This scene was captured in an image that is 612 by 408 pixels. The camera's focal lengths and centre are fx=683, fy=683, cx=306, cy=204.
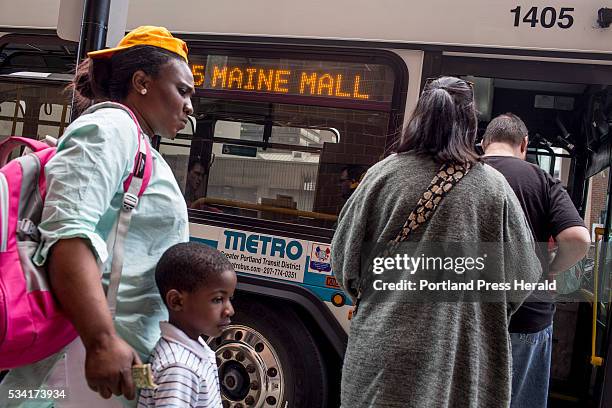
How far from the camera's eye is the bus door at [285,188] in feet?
12.9

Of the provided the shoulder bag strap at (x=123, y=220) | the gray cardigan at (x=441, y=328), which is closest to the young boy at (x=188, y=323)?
the shoulder bag strap at (x=123, y=220)

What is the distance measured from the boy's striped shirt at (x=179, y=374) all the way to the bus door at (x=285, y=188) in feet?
7.35

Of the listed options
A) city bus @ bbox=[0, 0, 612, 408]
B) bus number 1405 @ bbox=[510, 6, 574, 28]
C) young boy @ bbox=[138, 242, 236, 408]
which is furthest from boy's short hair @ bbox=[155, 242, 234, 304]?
bus number 1405 @ bbox=[510, 6, 574, 28]

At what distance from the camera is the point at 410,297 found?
1985 mm

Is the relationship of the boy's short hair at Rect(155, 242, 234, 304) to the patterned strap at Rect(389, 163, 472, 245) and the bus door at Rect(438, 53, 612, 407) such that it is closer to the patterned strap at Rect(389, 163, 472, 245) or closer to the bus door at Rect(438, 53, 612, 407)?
the patterned strap at Rect(389, 163, 472, 245)

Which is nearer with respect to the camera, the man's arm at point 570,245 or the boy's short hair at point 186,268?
the boy's short hair at point 186,268

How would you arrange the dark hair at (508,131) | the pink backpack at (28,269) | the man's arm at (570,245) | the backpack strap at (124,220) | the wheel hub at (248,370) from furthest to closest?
the wheel hub at (248,370) → the dark hair at (508,131) → the man's arm at (570,245) → the backpack strap at (124,220) → the pink backpack at (28,269)

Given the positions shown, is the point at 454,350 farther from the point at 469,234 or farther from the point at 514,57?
the point at 514,57

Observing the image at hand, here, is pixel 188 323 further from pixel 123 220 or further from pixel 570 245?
pixel 570 245

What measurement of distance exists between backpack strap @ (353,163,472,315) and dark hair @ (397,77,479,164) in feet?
0.12

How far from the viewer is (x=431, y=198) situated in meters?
2.00

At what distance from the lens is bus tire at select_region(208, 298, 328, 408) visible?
3.97 meters
